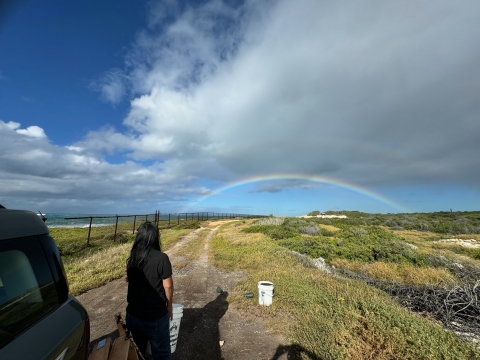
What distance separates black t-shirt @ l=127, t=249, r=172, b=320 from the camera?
2.68 meters

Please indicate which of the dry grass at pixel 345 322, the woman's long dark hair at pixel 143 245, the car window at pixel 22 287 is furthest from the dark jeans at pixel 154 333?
the dry grass at pixel 345 322

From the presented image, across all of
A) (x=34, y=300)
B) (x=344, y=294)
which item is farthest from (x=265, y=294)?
(x=34, y=300)

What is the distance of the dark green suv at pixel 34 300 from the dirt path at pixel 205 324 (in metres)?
2.85

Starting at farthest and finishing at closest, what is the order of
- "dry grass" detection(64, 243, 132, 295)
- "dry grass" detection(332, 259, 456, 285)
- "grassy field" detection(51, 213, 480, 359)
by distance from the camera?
"dry grass" detection(332, 259, 456, 285) → "dry grass" detection(64, 243, 132, 295) → "grassy field" detection(51, 213, 480, 359)

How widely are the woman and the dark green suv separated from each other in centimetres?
62

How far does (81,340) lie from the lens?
1.95 meters

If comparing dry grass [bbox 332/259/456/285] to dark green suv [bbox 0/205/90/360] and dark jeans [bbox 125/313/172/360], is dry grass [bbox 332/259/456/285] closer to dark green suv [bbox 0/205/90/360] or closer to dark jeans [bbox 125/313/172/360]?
dark jeans [bbox 125/313/172/360]

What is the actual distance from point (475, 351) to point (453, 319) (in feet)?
5.78

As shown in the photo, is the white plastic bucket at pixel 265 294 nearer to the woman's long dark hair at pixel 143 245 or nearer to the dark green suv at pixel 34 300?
the woman's long dark hair at pixel 143 245

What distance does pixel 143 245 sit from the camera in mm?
2797

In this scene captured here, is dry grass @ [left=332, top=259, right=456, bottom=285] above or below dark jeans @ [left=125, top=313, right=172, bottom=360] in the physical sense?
below

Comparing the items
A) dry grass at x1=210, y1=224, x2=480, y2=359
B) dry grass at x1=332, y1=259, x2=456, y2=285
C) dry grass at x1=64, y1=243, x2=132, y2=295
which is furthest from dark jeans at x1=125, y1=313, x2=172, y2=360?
dry grass at x1=332, y1=259, x2=456, y2=285

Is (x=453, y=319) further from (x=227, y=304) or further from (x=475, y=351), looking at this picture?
(x=227, y=304)

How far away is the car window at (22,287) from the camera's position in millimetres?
1513
